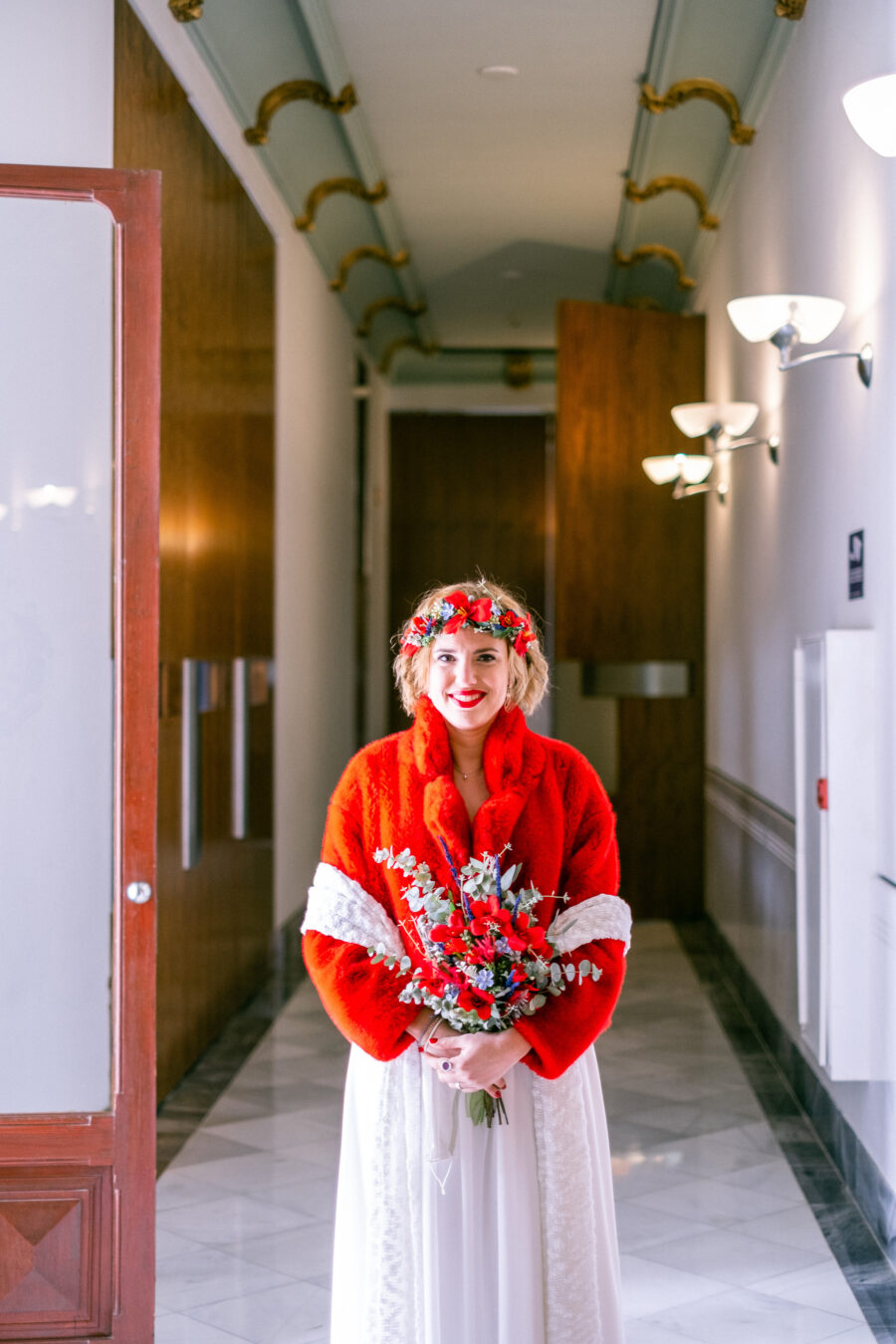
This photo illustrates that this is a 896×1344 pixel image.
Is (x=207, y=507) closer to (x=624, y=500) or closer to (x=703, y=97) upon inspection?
(x=703, y=97)

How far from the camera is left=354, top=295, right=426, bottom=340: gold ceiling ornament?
31.8 ft

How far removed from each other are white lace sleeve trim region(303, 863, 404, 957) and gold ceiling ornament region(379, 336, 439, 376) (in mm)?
9066

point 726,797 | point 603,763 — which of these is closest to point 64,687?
point 726,797

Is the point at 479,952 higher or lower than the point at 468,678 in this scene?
lower

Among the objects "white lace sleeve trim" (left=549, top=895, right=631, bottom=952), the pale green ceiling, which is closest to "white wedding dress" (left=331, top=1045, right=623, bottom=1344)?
"white lace sleeve trim" (left=549, top=895, right=631, bottom=952)

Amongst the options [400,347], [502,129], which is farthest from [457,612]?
[400,347]

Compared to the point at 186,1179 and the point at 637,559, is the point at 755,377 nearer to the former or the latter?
the point at 637,559

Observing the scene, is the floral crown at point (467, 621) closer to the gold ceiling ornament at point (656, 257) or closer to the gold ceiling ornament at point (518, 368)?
the gold ceiling ornament at point (656, 257)

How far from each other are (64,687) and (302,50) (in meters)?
3.60

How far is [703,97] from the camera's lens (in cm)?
590

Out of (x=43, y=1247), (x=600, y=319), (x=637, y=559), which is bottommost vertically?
(x=43, y=1247)

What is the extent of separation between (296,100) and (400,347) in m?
4.96

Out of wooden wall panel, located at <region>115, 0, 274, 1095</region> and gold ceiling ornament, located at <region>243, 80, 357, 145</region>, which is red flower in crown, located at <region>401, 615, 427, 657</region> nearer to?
wooden wall panel, located at <region>115, 0, 274, 1095</region>

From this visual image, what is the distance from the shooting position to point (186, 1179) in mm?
4238
